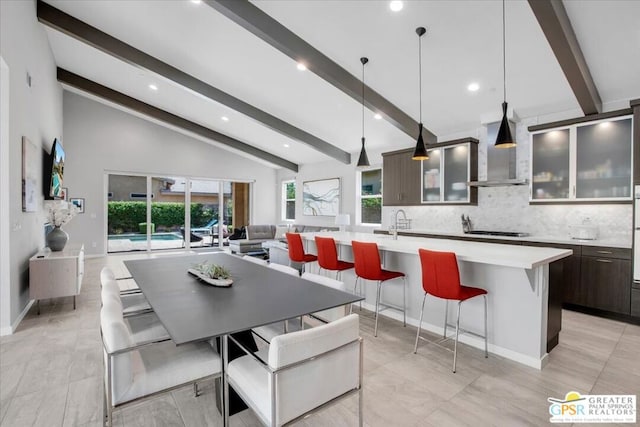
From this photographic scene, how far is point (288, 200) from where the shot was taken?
10656 mm

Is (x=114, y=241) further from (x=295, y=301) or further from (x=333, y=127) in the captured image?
(x=295, y=301)

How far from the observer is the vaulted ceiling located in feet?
10.9

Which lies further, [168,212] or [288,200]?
[288,200]

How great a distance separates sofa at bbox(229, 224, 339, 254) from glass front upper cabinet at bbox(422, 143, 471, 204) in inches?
125

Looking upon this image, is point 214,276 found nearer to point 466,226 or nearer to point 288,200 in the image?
point 466,226

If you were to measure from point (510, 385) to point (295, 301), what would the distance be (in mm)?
1809

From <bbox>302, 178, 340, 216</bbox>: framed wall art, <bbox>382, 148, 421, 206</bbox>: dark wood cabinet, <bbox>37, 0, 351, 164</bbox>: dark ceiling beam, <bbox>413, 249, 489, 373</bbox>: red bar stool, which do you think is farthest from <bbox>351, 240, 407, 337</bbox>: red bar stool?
<bbox>302, 178, 340, 216</bbox>: framed wall art

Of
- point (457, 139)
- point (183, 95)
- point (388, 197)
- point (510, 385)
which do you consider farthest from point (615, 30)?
point (183, 95)

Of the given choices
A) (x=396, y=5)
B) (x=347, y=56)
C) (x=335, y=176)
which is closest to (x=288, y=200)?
(x=335, y=176)

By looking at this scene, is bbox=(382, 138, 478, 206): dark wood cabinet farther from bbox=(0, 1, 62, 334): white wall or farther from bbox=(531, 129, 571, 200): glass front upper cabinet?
bbox=(0, 1, 62, 334): white wall

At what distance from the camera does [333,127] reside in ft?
21.7

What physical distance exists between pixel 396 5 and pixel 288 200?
7.84 metres

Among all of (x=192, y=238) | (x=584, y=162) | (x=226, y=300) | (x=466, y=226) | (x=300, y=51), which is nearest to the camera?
(x=226, y=300)

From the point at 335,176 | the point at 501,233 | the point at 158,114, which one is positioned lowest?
the point at 501,233
